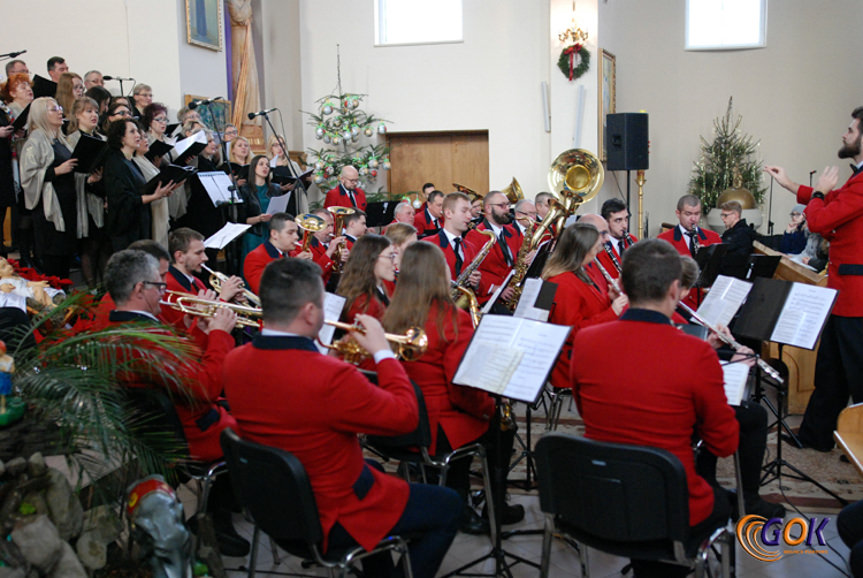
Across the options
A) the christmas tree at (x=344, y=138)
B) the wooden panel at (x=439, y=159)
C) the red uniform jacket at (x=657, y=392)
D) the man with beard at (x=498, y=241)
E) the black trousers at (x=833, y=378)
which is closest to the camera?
the red uniform jacket at (x=657, y=392)

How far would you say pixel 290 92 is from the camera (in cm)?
1309

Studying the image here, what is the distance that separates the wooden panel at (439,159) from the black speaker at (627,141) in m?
2.84

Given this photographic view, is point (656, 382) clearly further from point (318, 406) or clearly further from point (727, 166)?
point (727, 166)

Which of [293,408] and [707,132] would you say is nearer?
[293,408]

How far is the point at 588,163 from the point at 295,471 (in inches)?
348

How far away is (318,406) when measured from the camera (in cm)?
233

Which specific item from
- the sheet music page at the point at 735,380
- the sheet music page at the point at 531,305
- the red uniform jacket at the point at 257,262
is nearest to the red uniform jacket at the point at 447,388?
the sheet music page at the point at 531,305

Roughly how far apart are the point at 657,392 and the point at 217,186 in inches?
227

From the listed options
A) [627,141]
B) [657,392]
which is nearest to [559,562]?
[657,392]

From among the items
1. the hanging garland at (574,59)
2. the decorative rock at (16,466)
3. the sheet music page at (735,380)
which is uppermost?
the hanging garland at (574,59)

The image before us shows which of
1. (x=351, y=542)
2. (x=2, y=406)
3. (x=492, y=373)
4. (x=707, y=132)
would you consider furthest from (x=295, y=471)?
(x=707, y=132)

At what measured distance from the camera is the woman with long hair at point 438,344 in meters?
3.30

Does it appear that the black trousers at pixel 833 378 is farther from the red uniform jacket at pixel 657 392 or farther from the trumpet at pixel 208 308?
the trumpet at pixel 208 308

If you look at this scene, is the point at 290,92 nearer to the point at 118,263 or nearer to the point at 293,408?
the point at 118,263
